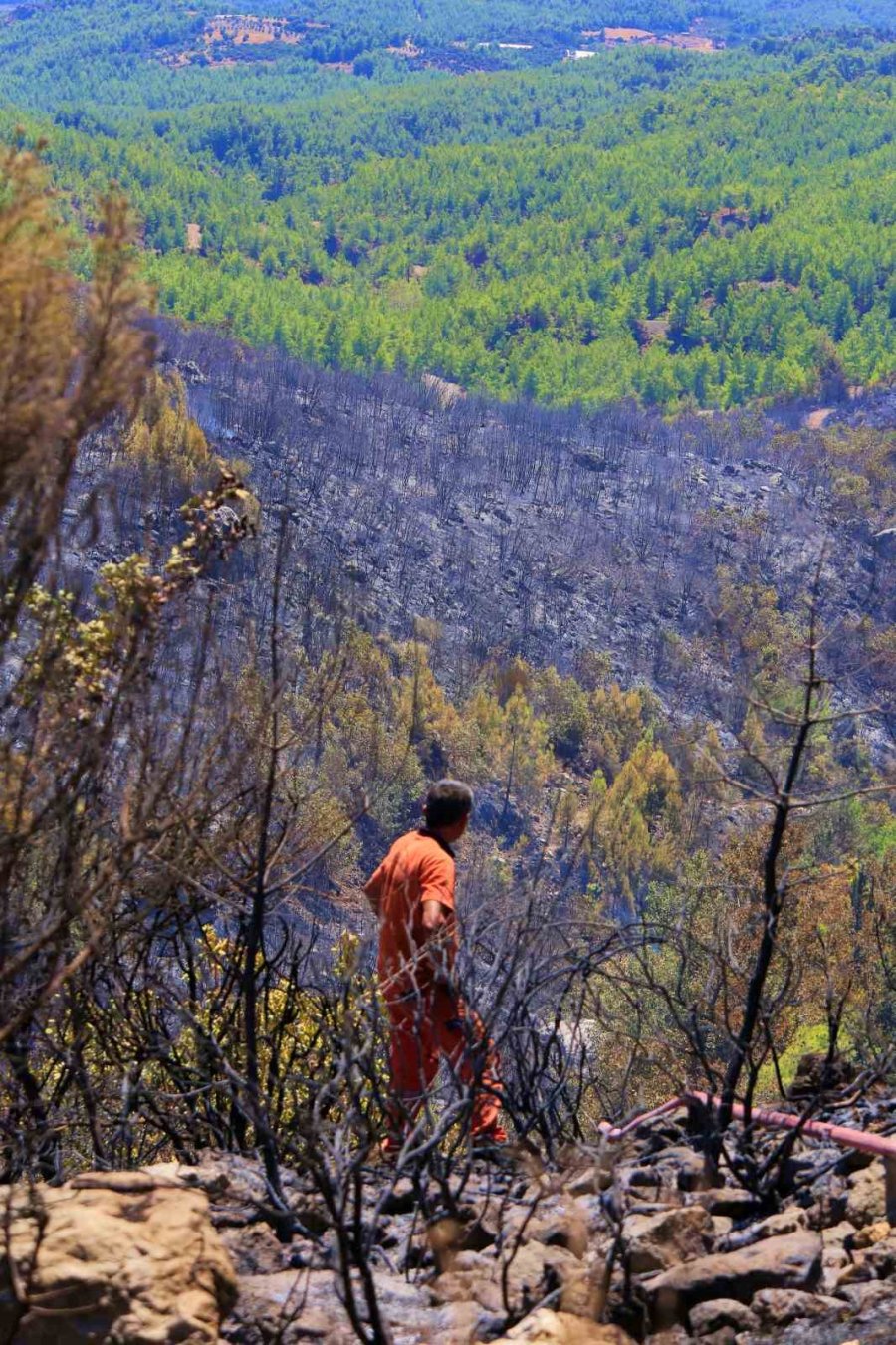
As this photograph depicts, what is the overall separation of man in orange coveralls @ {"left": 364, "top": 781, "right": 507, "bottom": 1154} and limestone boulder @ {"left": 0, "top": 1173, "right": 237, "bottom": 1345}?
1.01 m

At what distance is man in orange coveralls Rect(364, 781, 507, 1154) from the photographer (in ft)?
14.9

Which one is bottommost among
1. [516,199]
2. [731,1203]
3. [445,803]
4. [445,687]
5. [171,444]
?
[445,687]

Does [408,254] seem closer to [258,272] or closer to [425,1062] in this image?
[258,272]

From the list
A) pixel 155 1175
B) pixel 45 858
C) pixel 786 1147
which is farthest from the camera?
pixel 45 858

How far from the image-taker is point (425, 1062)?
15.8ft

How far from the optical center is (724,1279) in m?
3.64

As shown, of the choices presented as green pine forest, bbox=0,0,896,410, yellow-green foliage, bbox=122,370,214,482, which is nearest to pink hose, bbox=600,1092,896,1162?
yellow-green foliage, bbox=122,370,214,482

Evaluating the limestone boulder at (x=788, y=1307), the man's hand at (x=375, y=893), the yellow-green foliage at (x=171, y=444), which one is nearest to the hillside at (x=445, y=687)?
the limestone boulder at (x=788, y=1307)

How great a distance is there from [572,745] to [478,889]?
59045 millimetres

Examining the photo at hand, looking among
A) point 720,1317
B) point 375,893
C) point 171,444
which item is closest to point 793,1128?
point 720,1317

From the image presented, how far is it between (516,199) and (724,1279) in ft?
414

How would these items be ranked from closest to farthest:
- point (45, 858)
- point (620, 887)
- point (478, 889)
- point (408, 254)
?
point (45, 858) → point (478, 889) → point (620, 887) → point (408, 254)

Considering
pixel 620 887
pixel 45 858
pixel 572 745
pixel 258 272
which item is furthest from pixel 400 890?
pixel 258 272

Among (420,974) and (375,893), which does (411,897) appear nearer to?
(420,974)
